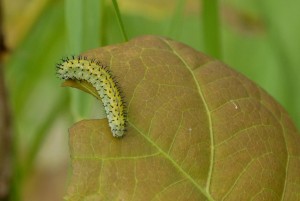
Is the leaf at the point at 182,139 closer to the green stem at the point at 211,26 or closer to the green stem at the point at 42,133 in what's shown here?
the green stem at the point at 211,26

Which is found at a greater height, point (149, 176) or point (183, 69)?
point (183, 69)

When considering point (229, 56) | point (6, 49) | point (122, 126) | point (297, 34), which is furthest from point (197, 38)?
point (122, 126)

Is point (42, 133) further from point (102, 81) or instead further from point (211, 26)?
point (102, 81)

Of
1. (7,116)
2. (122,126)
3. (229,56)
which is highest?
(122,126)

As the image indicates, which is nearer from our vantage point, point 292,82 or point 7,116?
point 7,116

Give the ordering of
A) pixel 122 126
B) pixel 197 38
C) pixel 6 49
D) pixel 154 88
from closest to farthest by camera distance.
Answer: pixel 122 126 → pixel 154 88 → pixel 6 49 → pixel 197 38

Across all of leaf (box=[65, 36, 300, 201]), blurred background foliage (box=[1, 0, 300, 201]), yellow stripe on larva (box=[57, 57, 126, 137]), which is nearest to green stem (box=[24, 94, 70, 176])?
blurred background foliage (box=[1, 0, 300, 201])

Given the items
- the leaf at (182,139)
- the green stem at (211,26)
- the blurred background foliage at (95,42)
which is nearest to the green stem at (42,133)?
the blurred background foliage at (95,42)

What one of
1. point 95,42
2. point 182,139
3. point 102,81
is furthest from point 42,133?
point 182,139

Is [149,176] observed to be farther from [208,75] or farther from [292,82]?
[292,82]
